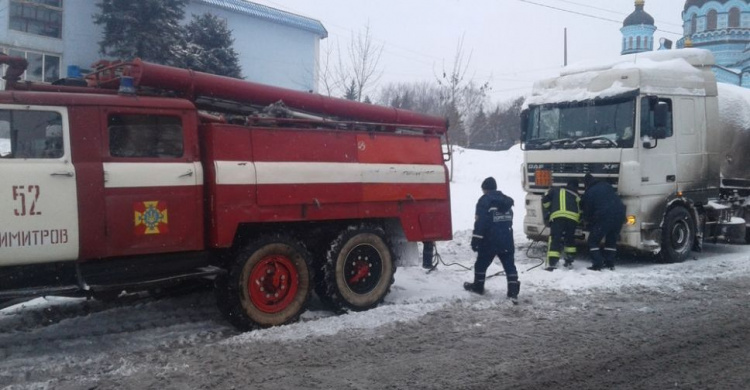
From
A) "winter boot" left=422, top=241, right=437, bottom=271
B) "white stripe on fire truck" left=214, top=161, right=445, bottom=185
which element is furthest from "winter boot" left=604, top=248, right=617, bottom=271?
"white stripe on fire truck" left=214, top=161, right=445, bottom=185

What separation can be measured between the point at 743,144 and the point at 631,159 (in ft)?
12.9

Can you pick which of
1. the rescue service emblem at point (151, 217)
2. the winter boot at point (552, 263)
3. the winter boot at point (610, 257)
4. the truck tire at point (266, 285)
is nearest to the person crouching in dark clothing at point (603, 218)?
the winter boot at point (610, 257)

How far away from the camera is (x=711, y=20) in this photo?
49.4 m

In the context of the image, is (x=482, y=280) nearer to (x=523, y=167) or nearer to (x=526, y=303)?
(x=526, y=303)

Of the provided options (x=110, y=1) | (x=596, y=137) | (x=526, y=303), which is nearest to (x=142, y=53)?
(x=110, y=1)

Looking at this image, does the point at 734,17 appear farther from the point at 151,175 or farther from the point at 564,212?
the point at 151,175

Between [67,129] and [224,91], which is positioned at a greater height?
[224,91]

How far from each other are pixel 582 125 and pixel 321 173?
19.3ft

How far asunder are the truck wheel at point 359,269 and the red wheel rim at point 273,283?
489 mm

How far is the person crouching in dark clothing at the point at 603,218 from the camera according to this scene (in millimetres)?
10469

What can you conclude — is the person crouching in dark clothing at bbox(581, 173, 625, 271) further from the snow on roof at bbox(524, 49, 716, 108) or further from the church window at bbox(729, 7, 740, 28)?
the church window at bbox(729, 7, 740, 28)

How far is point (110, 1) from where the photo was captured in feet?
76.3

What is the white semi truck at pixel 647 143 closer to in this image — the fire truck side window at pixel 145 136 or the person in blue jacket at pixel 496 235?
the person in blue jacket at pixel 496 235

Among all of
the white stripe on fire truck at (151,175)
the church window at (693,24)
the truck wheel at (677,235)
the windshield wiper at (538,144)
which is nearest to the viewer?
the white stripe on fire truck at (151,175)
